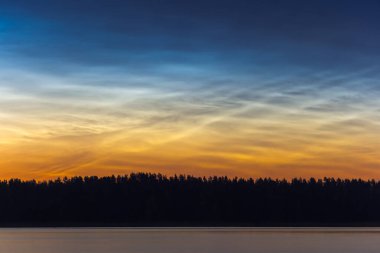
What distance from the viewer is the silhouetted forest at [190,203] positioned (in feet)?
574

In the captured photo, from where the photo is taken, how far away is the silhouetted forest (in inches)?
6885

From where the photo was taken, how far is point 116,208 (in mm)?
175625

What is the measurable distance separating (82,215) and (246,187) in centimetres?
3805

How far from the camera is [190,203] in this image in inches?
6914

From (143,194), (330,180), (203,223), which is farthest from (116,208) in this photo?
(330,180)
